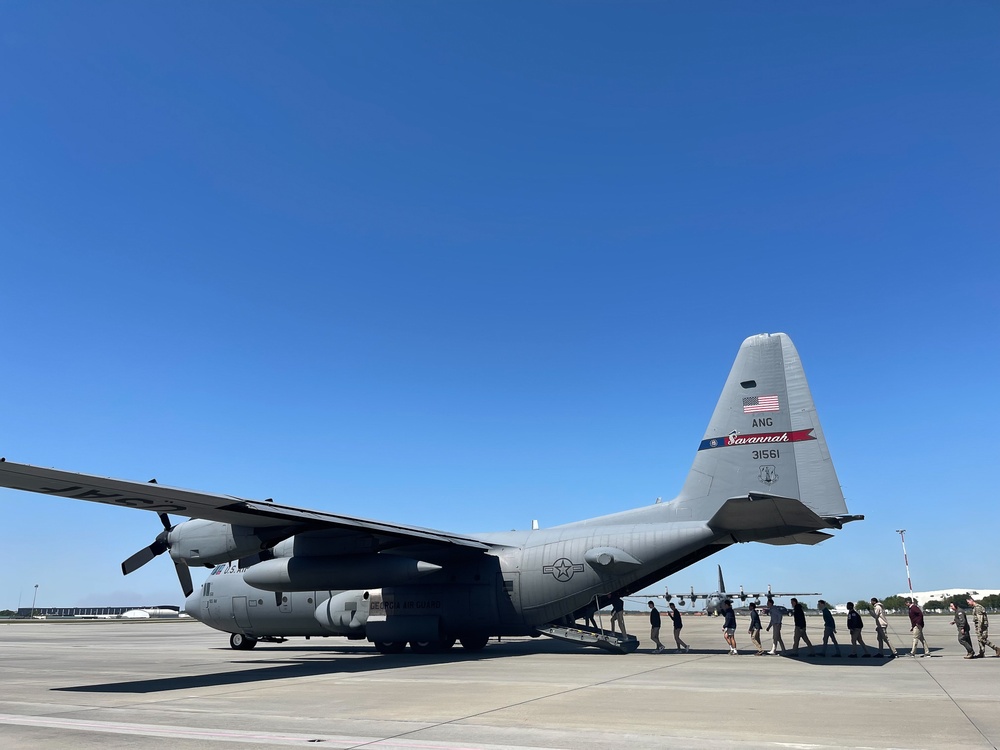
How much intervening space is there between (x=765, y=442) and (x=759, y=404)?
0.93m

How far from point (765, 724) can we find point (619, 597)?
1128cm

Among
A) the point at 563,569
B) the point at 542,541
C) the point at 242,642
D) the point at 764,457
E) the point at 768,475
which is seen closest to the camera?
the point at 768,475

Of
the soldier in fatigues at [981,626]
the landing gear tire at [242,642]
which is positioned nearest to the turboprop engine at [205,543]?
the landing gear tire at [242,642]

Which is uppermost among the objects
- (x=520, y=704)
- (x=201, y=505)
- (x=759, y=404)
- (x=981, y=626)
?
(x=759, y=404)

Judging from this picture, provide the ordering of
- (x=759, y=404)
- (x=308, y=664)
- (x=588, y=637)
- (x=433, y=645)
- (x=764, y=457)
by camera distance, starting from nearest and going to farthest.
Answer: (x=764, y=457)
(x=759, y=404)
(x=308, y=664)
(x=588, y=637)
(x=433, y=645)

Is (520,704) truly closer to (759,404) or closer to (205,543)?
(759,404)

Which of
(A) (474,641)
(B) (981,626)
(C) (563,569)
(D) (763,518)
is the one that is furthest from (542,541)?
(B) (981,626)

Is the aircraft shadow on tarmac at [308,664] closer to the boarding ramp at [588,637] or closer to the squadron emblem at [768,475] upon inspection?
the boarding ramp at [588,637]

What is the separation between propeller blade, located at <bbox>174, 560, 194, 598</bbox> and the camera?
20.1 metres

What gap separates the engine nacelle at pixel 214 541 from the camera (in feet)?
55.7

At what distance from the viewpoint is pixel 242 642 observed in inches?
911

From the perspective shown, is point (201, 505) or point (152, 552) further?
point (152, 552)

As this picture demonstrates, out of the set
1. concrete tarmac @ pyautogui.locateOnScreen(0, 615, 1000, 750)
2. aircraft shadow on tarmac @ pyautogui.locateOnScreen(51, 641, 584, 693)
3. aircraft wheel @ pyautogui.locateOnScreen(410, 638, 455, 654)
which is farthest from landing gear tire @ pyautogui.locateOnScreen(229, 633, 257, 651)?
aircraft wheel @ pyautogui.locateOnScreen(410, 638, 455, 654)

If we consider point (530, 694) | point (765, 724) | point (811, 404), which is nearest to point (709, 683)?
point (530, 694)
